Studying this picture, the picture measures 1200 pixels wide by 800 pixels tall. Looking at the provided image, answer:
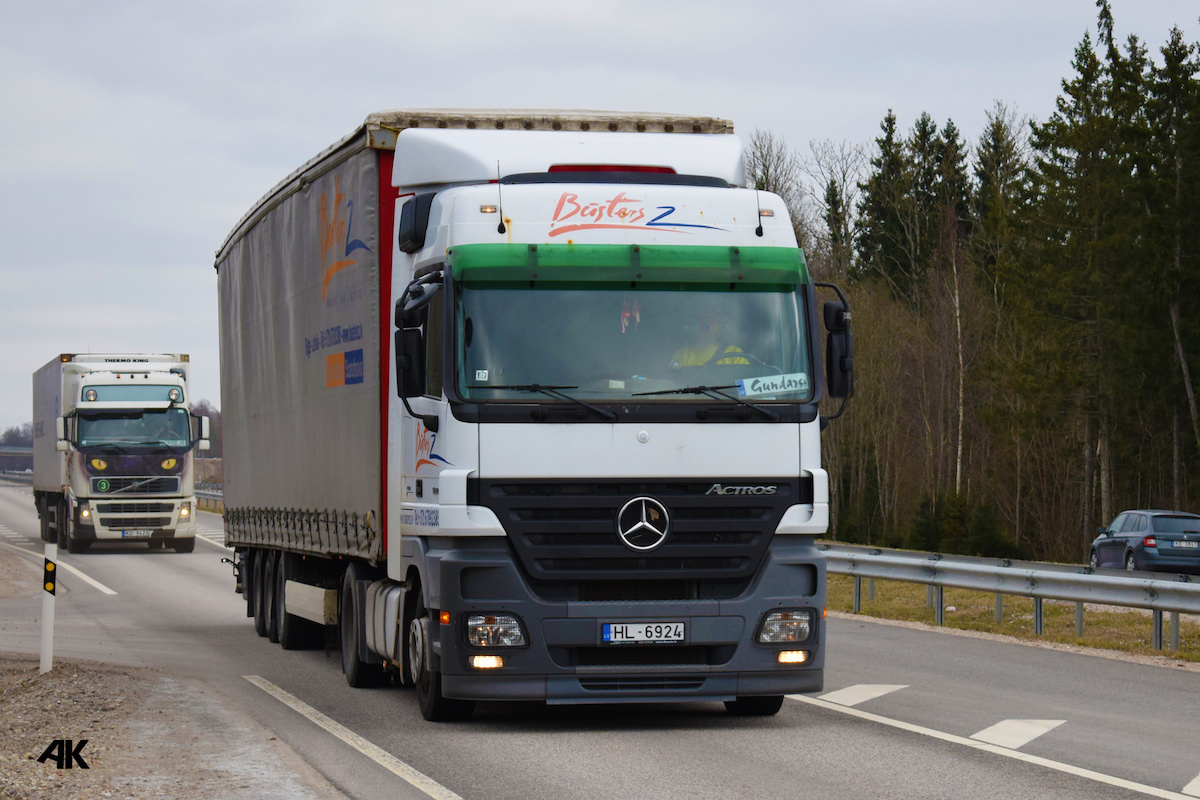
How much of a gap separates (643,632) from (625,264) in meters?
2.16

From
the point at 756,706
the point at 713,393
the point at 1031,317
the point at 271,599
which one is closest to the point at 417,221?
the point at 713,393

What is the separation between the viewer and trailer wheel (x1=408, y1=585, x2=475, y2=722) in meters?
10.0

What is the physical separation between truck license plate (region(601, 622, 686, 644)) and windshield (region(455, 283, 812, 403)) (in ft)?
4.25

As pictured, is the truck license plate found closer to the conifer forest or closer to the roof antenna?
the roof antenna

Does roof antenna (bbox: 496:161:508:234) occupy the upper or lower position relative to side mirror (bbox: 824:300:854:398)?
upper

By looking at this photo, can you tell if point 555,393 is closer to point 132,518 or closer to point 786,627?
point 786,627

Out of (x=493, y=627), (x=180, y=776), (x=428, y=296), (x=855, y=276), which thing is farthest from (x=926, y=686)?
(x=855, y=276)

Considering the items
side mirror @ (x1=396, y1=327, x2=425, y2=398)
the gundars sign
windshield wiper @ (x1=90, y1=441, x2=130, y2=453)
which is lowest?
windshield wiper @ (x1=90, y1=441, x2=130, y2=453)

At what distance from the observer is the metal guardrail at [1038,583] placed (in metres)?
14.9

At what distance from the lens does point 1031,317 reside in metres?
48.7

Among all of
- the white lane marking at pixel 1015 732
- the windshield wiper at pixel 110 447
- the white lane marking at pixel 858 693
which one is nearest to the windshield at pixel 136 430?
→ the windshield wiper at pixel 110 447

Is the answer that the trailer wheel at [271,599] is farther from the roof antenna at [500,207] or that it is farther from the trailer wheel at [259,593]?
the roof antenna at [500,207]

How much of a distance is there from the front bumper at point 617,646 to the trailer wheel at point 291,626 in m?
5.80

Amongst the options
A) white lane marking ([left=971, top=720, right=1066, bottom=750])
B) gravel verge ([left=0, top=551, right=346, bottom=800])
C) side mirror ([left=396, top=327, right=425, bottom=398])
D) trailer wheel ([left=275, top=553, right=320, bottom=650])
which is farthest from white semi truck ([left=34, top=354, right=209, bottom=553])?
white lane marking ([left=971, top=720, right=1066, bottom=750])
